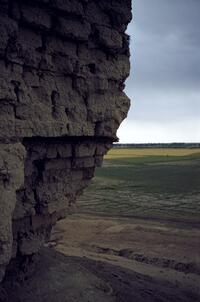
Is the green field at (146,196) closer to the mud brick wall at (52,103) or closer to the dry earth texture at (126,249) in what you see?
the dry earth texture at (126,249)

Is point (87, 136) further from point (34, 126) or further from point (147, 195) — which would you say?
point (147, 195)

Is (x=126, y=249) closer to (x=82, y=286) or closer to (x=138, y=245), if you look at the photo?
(x=138, y=245)

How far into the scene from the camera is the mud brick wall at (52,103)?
599 centimetres

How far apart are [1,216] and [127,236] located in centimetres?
1035

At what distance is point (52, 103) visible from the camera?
22.1 ft

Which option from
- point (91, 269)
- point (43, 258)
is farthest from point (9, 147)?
point (91, 269)

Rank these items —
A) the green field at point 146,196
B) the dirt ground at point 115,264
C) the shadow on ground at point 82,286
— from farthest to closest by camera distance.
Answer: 1. the green field at point 146,196
2. the dirt ground at point 115,264
3. the shadow on ground at point 82,286

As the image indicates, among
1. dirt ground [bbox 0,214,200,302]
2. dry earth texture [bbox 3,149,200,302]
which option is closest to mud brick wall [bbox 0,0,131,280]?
dirt ground [bbox 0,214,200,302]

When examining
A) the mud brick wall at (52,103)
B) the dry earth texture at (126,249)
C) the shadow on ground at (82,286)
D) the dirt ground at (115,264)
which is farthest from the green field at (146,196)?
the mud brick wall at (52,103)

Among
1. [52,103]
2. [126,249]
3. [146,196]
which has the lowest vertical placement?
[126,249]

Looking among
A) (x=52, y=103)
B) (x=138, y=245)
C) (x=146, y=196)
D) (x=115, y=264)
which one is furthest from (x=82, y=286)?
(x=146, y=196)

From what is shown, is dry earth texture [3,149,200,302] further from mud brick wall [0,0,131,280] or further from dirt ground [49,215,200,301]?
mud brick wall [0,0,131,280]

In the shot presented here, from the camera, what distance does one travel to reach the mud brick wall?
5992mm

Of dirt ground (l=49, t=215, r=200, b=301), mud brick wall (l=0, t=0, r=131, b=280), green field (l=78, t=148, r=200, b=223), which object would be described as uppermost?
mud brick wall (l=0, t=0, r=131, b=280)
